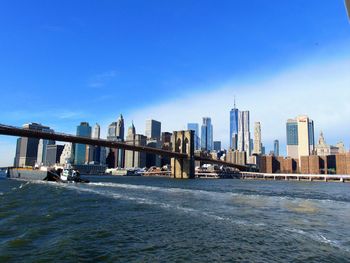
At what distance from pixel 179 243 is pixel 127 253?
2696 mm

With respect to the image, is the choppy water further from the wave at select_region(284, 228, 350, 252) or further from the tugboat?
the tugboat

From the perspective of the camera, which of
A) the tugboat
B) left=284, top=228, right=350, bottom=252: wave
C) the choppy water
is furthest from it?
the tugboat

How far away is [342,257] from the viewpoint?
42.7ft

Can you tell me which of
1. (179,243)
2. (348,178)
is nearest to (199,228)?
(179,243)

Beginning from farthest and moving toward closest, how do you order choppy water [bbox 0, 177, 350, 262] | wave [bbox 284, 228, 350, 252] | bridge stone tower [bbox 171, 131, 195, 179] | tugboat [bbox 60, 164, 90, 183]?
bridge stone tower [bbox 171, 131, 195, 179], tugboat [bbox 60, 164, 90, 183], wave [bbox 284, 228, 350, 252], choppy water [bbox 0, 177, 350, 262]

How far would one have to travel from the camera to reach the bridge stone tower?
13888 centimetres

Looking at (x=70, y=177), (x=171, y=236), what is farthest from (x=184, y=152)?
(x=171, y=236)

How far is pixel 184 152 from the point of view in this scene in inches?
5743

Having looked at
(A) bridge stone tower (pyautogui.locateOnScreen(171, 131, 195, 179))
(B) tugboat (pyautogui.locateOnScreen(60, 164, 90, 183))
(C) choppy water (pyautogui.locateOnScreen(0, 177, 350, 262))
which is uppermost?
(A) bridge stone tower (pyautogui.locateOnScreen(171, 131, 195, 179))

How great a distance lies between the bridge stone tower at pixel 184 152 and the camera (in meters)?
139

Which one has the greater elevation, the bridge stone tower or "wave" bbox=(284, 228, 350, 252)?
the bridge stone tower

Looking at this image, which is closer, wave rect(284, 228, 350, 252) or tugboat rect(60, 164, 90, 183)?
wave rect(284, 228, 350, 252)

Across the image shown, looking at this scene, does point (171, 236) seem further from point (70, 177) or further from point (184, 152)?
point (184, 152)

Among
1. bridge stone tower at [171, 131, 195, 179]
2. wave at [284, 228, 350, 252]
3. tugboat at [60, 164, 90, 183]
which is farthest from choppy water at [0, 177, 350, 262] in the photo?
bridge stone tower at [171, 131, 195, 179]
